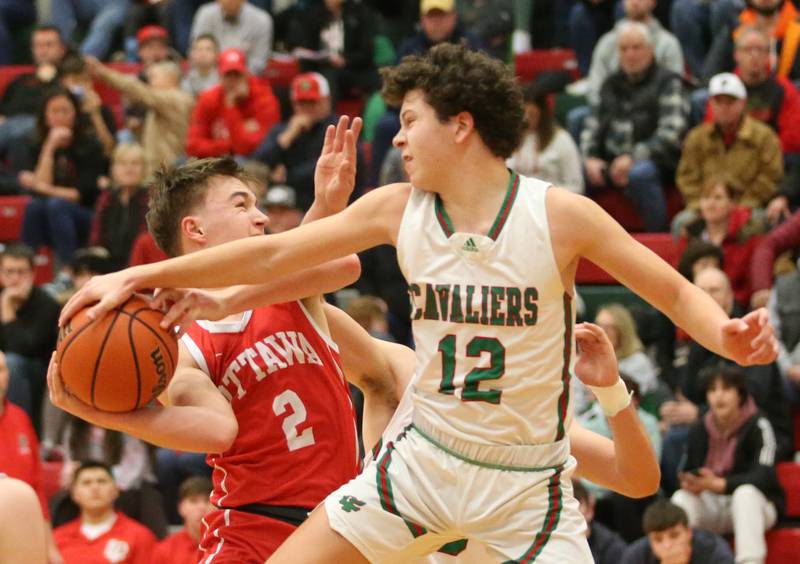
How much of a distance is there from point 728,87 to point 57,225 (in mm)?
5667

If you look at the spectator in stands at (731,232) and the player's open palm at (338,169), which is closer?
the player's open palm at (338,169)

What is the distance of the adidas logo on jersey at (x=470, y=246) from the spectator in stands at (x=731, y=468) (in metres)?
4.64

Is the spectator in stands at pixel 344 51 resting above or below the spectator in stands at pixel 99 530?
above

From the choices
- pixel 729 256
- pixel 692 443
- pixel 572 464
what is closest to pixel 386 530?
pixel 572 464

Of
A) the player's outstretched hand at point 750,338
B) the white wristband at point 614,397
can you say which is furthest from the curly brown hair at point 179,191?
the player's outstretched hand at point 750,338

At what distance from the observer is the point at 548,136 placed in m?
11.0

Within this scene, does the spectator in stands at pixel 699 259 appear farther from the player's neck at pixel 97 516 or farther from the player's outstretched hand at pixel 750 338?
the player's outstretched hand at pixel 750 338

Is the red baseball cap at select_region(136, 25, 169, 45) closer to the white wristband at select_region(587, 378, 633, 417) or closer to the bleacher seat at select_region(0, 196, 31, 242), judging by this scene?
the bleacher seat at select_region(0, 196, 31, 242)

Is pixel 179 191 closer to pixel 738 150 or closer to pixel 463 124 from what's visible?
pixel 463 124

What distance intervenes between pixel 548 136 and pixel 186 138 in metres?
3.52

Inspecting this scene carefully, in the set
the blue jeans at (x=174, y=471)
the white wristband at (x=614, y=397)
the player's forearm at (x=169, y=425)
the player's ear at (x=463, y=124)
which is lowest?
the blue jeans at (x=174, y=471)

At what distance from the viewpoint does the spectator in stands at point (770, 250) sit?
979cm

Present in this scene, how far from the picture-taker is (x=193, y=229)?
16.1 ft

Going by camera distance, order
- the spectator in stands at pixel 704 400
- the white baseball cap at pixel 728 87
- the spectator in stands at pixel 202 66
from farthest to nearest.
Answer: the spectator in stands at pixel 202 66, the white baseball cap at pixel 728 87, the spectator in stands at pixel 704 400
